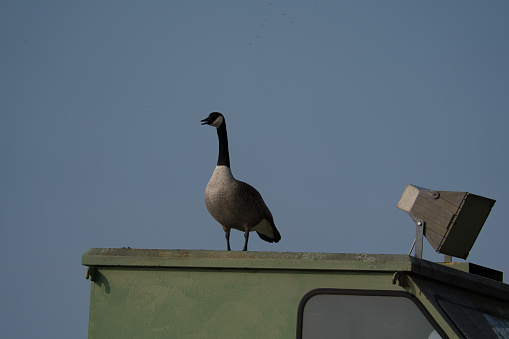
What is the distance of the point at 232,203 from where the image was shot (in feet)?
22.9

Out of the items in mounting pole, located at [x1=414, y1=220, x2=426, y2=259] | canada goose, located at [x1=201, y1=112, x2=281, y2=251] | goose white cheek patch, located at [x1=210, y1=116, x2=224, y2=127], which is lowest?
canada goose, located at [x1=201, y1=112, x2=281, y2=251]

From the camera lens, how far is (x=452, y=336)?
3.51 m

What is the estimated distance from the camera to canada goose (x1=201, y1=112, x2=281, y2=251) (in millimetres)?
6965

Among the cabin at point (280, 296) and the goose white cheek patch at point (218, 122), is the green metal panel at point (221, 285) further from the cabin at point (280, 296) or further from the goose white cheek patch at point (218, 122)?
the goose white cheek patch at point (218, 122)

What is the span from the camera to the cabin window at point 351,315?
12.1ft

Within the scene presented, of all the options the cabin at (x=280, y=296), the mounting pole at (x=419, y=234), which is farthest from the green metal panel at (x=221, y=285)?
the mounting pole at (x=419, y=234)

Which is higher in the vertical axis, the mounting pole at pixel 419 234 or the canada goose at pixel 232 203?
the mounting pole at pixel 419 234

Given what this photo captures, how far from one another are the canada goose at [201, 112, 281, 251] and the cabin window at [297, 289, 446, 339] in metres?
3.27

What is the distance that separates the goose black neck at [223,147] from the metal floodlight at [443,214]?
127 inches

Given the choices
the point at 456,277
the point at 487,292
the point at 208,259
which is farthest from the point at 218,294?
the point at 487,292

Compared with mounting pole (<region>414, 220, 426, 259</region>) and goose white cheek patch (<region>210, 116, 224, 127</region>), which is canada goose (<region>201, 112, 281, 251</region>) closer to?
goose white cheek patch (<region>210, 116, 224, 127</region>)

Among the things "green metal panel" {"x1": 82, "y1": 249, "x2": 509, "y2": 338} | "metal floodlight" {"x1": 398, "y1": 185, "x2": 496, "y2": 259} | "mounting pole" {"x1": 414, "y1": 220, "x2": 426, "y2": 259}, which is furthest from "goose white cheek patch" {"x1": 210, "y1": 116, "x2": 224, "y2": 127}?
"green metal panel" {"x1": 82, "y1": 249, "x2": 509, "y2": 338}

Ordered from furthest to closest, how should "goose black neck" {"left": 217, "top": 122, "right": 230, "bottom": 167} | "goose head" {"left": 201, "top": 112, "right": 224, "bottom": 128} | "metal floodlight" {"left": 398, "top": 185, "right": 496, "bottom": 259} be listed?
"goose head" {"left": 201, "top": 112, "right": 224, "bottom": 128}, "goose black neck" {"left": 217, "top": 122, "right": 230, "bottom": 167}, "metal floodlight" {"left": 398, "top": 185, "right": 496, "bottom": 259}

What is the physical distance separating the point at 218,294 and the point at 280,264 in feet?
1.28
